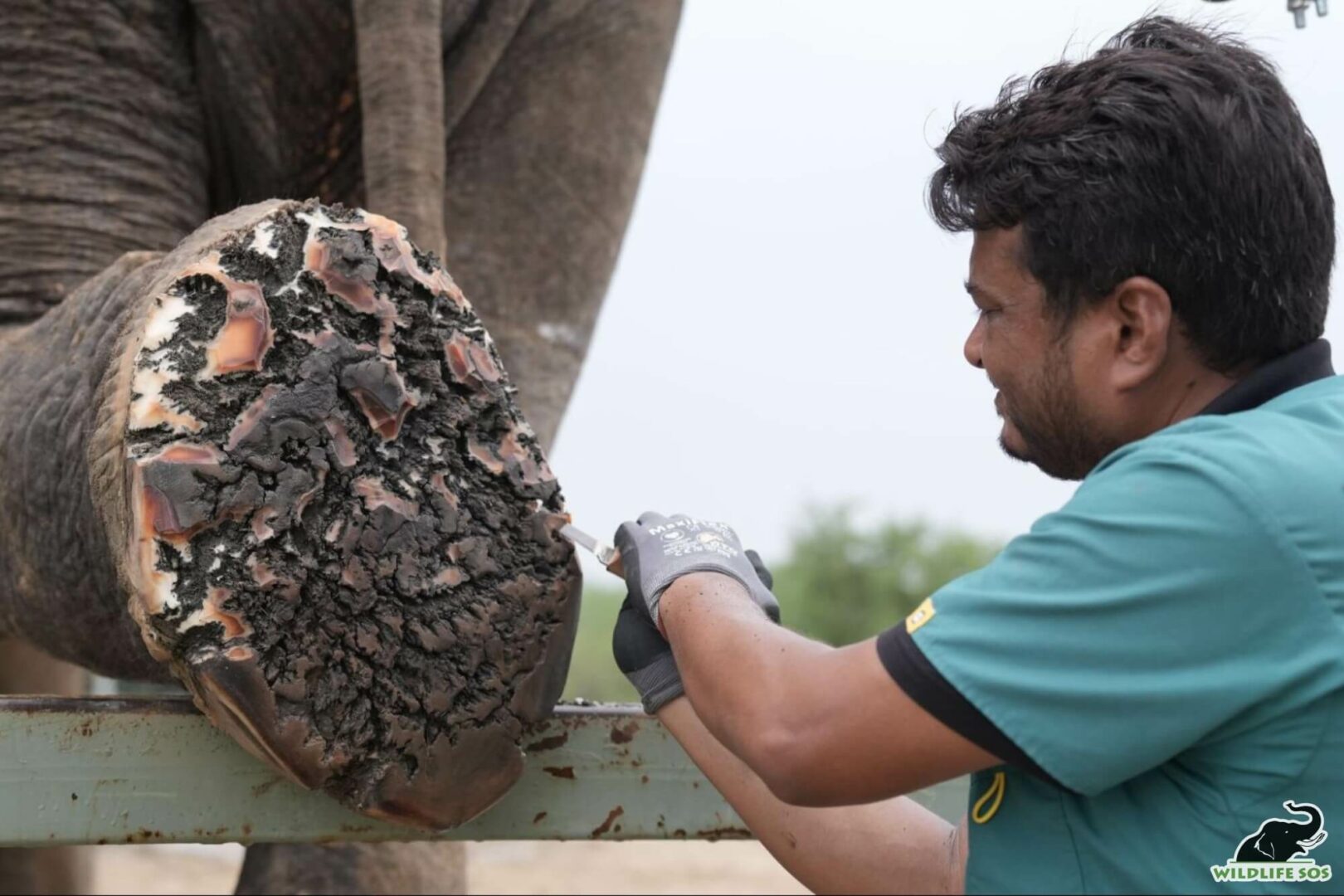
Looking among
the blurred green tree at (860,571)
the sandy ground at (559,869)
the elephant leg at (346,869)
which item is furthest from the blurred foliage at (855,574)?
the elephant leg at (346,869)

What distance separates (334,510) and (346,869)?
3.16 feet

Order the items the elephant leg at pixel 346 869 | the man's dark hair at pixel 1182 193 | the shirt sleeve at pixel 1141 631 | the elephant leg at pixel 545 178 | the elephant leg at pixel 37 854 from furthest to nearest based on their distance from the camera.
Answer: the elephant leg at pixel 37 854 < the elephant leg at pixel 545 178 < the elephant leg at pixel 346 869 < the man's dark hair at pixel 1182 193 < the shirt sleeve at pixel 1141 631

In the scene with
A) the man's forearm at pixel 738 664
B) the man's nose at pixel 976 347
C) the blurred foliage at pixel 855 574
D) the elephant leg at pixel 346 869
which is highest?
the man's nose at pixel 976 347

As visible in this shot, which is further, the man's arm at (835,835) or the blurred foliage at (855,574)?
the blurred foliage at (855,574)

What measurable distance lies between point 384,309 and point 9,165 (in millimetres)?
1039

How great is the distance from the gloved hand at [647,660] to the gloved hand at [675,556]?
0.02 m

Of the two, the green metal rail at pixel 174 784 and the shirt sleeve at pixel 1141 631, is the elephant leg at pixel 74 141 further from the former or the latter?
the shirt sleeve at pixel 1141 631

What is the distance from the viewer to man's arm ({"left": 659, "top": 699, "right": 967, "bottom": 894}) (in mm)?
1275

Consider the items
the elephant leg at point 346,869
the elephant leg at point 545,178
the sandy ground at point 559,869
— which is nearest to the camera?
the elephant leg at point 346,869

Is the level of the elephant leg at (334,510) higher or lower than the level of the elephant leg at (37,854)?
higher

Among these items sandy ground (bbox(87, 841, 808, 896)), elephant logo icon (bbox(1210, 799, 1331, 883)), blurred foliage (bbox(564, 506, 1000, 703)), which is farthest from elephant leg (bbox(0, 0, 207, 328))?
blurred foliage (bbox(564, 506, 1000, 703))

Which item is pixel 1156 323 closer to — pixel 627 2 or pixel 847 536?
pixel 627 2

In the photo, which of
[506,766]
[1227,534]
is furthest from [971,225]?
[506,766]

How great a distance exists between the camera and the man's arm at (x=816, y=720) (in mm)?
981
